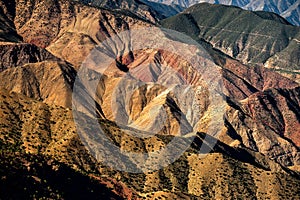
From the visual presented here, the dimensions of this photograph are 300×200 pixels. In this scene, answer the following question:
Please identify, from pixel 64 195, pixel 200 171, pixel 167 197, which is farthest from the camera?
pixel 200 171

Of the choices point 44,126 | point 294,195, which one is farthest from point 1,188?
point 294,195

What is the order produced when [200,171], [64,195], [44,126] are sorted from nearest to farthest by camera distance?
[64,195] < [44,126] < [200,171]

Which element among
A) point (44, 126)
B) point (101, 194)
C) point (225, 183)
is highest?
point (101, 194)

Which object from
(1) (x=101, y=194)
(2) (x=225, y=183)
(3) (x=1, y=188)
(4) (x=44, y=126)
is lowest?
(2) (x=225, y=183)

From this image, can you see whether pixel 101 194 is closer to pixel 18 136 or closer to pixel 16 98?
pixel 18 136

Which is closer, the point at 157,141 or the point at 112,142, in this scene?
the point at 112,142

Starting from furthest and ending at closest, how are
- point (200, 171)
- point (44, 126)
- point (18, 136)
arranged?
point (200, 171) < point (44, 126) < point (18, 136)

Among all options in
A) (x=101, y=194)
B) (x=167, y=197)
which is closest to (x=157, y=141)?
(x=167, y=197)

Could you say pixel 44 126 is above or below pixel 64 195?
below

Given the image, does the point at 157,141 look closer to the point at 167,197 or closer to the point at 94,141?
the point at 94,141
